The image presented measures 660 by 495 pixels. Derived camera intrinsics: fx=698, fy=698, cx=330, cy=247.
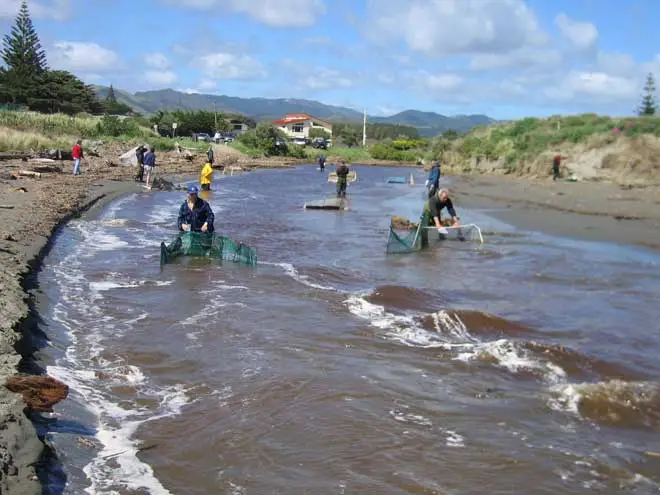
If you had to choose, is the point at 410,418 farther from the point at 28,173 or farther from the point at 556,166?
the point at 556,166

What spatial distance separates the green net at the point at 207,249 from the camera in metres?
12.8

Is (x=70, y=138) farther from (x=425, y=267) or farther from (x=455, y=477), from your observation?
(x=455, y=477)

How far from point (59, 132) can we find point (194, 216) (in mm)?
35049

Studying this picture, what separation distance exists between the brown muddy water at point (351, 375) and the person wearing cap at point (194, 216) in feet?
2.31

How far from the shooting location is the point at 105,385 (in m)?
6.75

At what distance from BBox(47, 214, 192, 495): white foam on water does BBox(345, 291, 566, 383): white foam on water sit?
10.2 feet

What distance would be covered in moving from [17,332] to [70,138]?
3749 cm

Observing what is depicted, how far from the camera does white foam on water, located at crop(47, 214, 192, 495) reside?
16.2 ft

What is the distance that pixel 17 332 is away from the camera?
7.31 meters

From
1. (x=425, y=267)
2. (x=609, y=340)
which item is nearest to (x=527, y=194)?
(x=425, y=267)

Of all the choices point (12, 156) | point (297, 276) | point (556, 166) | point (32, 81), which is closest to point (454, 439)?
point (297, 276)

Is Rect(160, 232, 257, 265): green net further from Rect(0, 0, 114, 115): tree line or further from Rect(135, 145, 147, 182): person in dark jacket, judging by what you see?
Rect(0, 0, 114, 115): tree line

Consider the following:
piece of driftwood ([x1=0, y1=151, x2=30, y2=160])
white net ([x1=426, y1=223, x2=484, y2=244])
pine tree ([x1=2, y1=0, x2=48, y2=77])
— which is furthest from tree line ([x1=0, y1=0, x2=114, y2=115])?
white net ([x1=426, y1=223, x2=484, y2=244])

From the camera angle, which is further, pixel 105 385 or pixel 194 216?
pixel 194 216
